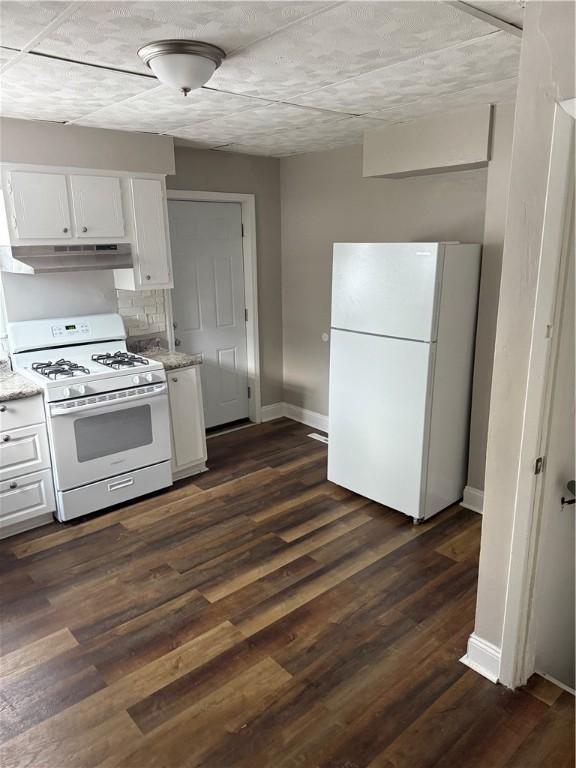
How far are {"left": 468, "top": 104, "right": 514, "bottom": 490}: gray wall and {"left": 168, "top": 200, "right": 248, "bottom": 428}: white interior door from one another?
2226 mm

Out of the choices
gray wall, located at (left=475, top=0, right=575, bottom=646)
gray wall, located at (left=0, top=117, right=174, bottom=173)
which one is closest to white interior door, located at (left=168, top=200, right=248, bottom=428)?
gray wall, located at (left=0, top=117, right=174, bottom=173)

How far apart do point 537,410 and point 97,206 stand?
2887 millimetres

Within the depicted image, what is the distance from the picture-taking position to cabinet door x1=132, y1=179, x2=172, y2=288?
3.63 m

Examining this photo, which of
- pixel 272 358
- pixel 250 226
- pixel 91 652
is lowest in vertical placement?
pixel 91 652

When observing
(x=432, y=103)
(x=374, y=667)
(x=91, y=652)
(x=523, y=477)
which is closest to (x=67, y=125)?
(x=432, y=103)

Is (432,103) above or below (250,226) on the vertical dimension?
above

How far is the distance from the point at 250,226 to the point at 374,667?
11.7ft

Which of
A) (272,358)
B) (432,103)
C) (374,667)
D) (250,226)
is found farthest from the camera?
(272,358)

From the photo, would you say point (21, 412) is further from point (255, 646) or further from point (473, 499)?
point (473, 499)

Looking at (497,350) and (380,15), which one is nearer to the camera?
(380,15)

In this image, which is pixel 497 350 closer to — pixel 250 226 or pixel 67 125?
pixel 67 125

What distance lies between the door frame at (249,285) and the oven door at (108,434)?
2.72 feet

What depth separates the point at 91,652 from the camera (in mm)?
2355

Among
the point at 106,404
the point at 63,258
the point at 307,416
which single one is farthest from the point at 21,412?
the point at 307,416
